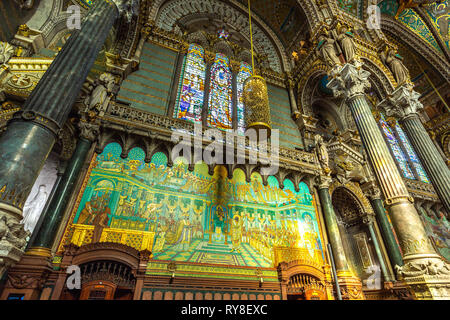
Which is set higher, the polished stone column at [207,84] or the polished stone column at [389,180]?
the polished stone column at [207,84]

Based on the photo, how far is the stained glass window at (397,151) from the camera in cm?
1213

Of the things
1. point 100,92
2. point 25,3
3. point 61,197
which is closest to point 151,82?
point 100,92

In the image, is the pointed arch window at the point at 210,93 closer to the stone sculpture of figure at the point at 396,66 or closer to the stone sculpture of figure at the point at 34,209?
the stone sculpture of figure at the point at 34,209

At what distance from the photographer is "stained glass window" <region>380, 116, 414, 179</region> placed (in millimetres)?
12133

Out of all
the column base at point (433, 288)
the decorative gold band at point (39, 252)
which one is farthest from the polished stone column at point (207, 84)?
the column base at point (433, 288)

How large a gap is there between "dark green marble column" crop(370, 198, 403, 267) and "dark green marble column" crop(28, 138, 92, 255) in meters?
10.5

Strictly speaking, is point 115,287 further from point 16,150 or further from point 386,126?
point 386,126

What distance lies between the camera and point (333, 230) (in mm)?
7410

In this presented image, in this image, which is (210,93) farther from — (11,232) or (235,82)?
(11,232)

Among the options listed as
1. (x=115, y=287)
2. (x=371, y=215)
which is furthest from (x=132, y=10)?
(x=371, y=215)

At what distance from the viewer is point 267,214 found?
23.9 ft

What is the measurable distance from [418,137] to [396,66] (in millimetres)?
3822

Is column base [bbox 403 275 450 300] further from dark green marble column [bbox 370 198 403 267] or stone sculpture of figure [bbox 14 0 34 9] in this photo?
stone sculpture of figure [bbox 14 0 34 9]

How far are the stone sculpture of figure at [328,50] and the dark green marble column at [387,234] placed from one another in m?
5.84
